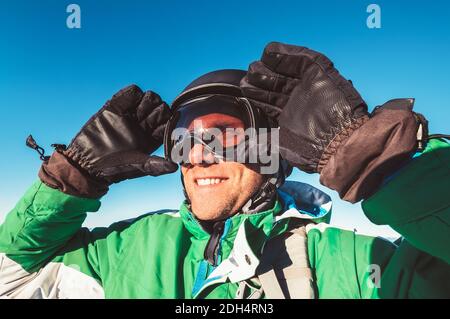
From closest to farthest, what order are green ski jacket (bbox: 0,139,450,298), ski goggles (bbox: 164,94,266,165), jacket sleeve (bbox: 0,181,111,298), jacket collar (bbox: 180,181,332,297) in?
green ski jacket (bbox: 0,139,450,298) → jacket collar (bbox: 180,181,332,297) → jacket sleeve (bbox: 0,181,111,298) → ski goggles (bbox: 164,94,266,165)

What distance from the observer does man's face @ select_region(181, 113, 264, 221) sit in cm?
244

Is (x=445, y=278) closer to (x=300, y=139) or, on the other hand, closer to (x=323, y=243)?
(x=323, y=243)

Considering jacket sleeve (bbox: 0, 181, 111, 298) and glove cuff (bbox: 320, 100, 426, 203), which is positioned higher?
glove cuff (bbox: 320, 100, 426, 203)

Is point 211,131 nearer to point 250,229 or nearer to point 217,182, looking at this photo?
point 217,182

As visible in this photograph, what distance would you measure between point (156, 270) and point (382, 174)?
1515 mm

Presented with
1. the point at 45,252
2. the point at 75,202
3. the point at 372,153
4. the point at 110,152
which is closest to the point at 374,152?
the point at 372,153

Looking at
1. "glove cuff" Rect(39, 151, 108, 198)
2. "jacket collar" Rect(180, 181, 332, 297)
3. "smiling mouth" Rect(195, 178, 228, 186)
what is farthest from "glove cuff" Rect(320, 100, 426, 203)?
"glove cuff" Rect(39, 151, 108, 198)

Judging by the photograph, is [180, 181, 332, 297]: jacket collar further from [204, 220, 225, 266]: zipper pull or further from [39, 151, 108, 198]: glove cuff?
[39, 151, 108, 198]: glove cuff

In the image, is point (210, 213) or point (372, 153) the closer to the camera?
point (372, 153)

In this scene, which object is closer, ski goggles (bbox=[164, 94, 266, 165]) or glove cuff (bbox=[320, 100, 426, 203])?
glove cuff (bbox=[320, 100, 426, 203])

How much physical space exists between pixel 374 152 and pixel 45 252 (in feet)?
7.48

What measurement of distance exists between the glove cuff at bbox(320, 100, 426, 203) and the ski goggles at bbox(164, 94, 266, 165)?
1.13 meters

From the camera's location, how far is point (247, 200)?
99.0 inches

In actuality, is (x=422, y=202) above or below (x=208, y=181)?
below
